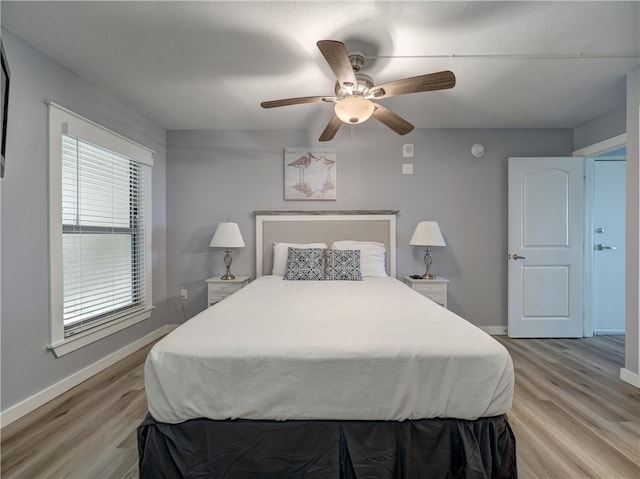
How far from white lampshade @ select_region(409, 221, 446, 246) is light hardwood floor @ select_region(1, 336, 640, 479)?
1.31 m

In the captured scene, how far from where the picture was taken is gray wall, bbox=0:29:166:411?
1871 millimetres

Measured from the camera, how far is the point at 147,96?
2760 millimetres

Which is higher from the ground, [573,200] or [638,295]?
[573,200]

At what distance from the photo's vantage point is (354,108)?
1.95 m

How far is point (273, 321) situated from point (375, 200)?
2348mm

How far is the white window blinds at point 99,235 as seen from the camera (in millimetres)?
2357

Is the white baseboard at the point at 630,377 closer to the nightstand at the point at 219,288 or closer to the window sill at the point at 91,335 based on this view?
the nightstand at the point at 219,288

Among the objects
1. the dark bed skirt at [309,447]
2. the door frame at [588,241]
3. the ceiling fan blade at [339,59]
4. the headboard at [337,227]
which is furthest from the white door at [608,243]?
the ceiling fan blade at [339,59]

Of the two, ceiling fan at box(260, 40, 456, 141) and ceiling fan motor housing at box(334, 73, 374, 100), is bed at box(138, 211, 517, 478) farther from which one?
ceiling fan motor housing at box(334, 73, 374, 100)

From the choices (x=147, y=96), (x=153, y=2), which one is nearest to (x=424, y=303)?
(x=153, y=2)

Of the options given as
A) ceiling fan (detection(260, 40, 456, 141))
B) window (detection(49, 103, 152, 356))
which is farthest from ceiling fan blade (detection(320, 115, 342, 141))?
window (detection(49, 103, 152, 356))

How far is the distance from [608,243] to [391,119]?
10.9ft

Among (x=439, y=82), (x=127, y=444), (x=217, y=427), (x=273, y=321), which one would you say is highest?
(x=439, y=82)

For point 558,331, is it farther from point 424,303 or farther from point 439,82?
point 439,82
